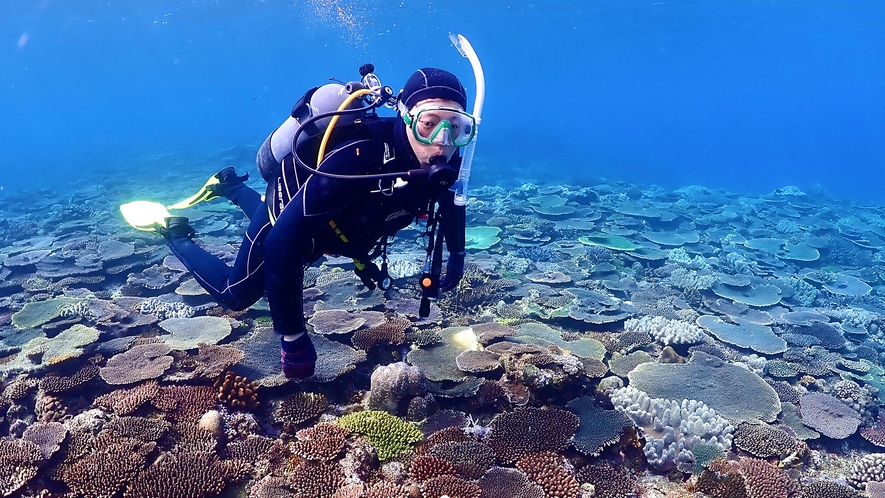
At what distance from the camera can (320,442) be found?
347 cm

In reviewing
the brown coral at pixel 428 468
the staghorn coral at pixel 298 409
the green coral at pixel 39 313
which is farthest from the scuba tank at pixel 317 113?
the green coral at pixel 39 313

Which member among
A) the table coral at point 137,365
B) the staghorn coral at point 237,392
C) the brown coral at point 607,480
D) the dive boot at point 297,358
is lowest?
the brown coral at point 607,480

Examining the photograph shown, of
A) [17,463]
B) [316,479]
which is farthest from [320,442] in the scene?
[17,463]

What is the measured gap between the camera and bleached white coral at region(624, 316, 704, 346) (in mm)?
6645

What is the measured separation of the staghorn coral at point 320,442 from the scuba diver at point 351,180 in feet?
1.97

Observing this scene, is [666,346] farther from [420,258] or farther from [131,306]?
[131,306]

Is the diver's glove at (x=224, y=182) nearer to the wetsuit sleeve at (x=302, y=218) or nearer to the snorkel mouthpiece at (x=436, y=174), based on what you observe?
the wetsuit sleeve at (x=302, y=218)

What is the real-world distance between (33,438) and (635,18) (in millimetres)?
51626

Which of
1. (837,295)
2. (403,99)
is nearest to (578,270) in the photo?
(837,295)

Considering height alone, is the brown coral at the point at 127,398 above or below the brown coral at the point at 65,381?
below

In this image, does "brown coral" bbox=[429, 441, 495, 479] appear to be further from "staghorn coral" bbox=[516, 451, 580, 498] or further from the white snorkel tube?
the white snorkel tube

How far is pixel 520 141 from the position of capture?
5391 cm

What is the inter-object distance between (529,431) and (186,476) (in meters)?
2.65

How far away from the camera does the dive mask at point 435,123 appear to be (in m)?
3.04
